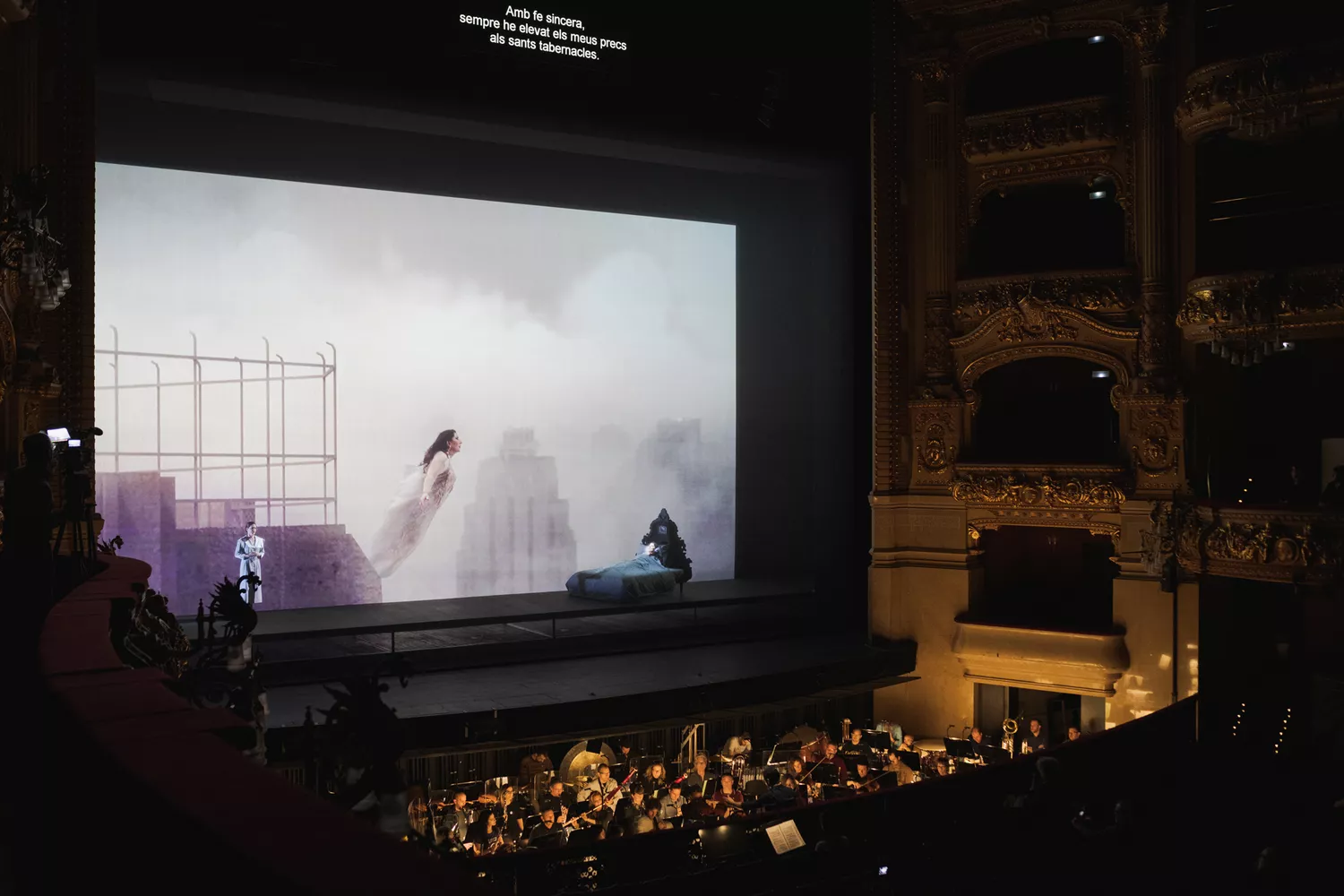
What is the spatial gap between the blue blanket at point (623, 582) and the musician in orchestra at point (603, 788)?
5301 millimetres

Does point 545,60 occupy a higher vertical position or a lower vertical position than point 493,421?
higher

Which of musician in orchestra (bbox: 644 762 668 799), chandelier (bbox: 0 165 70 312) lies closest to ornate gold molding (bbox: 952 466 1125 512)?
musician in orchestra (bbox: 644 762 668 799)

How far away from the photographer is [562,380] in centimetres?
1667

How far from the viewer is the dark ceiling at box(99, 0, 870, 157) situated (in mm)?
12906

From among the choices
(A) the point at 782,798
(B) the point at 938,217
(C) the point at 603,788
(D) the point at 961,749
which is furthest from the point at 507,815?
(B) the point at 938,217

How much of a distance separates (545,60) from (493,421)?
17.8 feet

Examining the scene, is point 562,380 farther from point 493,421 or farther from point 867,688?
point 867,688

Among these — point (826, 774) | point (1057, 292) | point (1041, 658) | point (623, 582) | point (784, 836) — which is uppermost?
point (1057, 292)

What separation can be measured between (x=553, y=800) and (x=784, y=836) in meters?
6.74

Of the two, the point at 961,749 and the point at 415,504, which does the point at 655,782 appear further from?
the point at 415,504

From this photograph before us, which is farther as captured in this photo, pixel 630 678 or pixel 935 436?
pixel 935 436

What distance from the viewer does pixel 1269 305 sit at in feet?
40.0

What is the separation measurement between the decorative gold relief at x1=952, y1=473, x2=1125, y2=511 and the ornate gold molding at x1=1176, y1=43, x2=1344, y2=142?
4.98 metres

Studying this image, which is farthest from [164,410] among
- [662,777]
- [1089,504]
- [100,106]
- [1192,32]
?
[1192,32]
